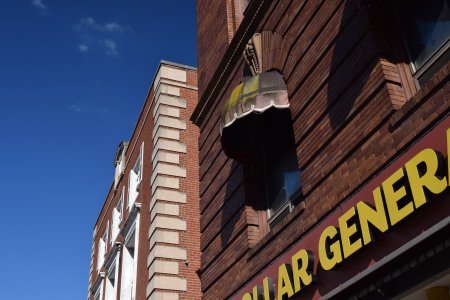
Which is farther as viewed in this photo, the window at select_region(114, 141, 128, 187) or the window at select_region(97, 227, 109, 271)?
the window at select_region(97, 227, 109, 271)

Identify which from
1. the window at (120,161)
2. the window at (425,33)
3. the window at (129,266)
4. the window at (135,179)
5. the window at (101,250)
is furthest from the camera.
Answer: the window at (101,250)

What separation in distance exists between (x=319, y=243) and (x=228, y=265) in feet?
11.0

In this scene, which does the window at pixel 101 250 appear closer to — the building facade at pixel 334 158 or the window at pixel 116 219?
the window at pixel 116 219

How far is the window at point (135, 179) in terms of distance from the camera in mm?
21781

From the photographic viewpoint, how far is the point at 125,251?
22156 mm

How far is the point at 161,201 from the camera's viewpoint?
1720cm

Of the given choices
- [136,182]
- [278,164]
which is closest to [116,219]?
[136,182]

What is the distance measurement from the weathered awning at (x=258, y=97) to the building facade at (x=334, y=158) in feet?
0.07

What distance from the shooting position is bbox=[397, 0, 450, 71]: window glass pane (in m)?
6.29

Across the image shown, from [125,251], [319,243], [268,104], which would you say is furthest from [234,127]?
[125,251]

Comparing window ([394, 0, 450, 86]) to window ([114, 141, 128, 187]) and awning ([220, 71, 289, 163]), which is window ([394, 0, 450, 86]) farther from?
window ([114, 141, 128, 187])

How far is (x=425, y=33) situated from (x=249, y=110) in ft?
9.94

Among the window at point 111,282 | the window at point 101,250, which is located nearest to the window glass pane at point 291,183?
the window at point 111,282

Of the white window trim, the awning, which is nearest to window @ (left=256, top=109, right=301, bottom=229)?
the awning
